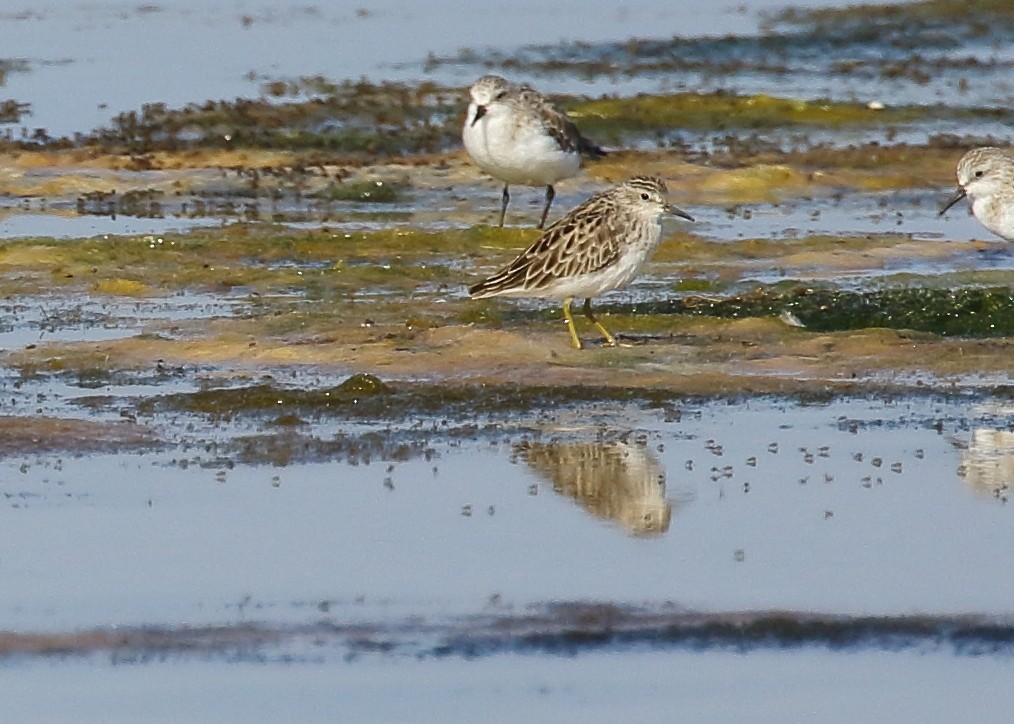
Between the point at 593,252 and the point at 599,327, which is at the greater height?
the point at 593,252

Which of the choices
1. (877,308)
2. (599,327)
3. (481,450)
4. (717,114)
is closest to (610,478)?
(481,450)

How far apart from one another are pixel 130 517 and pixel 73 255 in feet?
26.9

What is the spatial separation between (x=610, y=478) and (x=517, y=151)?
8649 mm

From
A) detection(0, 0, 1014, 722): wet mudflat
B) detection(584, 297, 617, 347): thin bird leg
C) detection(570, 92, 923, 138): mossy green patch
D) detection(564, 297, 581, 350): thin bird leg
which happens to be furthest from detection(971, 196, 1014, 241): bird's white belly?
detection(570, 92, 923, 138): mossy green patch

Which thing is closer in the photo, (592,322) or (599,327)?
(599,327)

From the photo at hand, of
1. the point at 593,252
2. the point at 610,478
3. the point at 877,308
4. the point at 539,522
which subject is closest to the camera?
the point at 539,522

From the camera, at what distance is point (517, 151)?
66.3 feet

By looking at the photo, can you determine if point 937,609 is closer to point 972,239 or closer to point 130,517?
point 130,517

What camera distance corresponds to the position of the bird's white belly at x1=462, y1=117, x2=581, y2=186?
20219 mm

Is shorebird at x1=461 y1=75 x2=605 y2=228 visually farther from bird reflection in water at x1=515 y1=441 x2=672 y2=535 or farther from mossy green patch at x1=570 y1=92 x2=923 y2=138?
mossy green patch at x1=570 y1=92 x2=923 y2=138

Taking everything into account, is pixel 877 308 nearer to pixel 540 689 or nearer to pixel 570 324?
pixel 570 324

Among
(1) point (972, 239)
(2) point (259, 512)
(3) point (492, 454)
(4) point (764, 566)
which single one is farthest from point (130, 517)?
(1) point (972, 239)

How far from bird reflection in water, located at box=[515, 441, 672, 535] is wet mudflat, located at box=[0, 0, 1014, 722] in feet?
0.09

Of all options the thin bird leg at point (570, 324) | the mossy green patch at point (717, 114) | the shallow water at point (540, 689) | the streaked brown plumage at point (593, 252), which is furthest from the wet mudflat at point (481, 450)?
the mossy green patch at point (717, 114)
